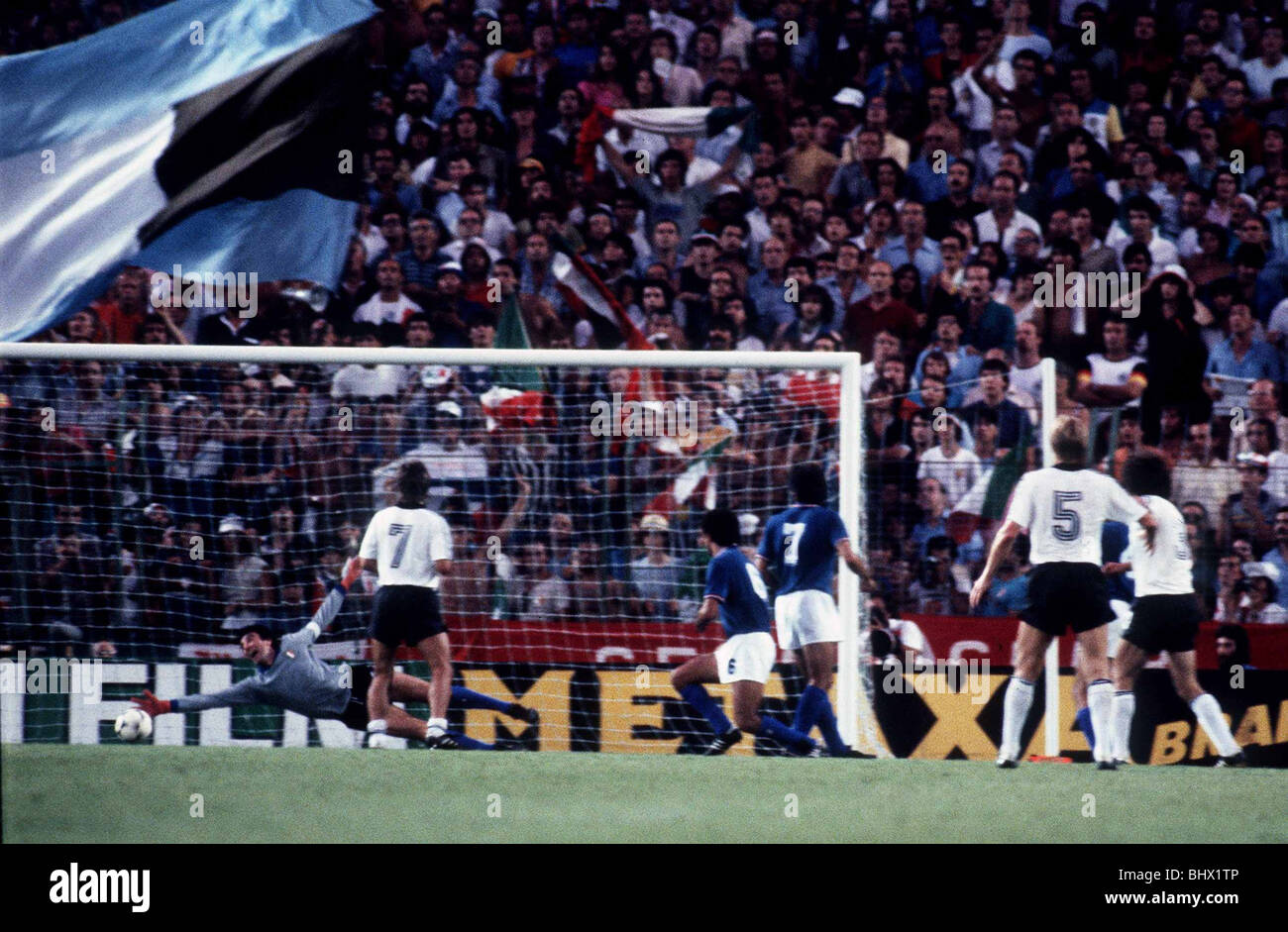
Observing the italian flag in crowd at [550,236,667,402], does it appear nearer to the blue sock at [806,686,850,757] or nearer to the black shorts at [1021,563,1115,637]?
the blue sock at [806,686,850,757]

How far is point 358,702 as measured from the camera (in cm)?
909

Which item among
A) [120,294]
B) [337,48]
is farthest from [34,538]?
[337,48]

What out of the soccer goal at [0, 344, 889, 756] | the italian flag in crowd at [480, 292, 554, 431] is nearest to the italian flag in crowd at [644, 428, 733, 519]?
the soccer goal at [0, 344, 889, 756]

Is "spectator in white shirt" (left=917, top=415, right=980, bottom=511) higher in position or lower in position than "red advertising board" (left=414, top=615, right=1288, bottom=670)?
higher

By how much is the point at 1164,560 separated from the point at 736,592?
214cm

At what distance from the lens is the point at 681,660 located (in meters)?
9.52

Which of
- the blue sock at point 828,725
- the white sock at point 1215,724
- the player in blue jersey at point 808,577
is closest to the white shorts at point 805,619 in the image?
the player in blue jersey at point 808,577

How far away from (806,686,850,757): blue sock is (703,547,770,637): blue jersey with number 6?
0.47 meters

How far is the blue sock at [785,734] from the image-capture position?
8.46 meters

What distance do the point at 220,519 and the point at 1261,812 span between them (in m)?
5.80

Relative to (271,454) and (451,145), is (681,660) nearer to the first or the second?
(271,454)

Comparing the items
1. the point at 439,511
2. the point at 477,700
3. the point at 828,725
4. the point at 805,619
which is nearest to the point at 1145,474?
the point at 805,619

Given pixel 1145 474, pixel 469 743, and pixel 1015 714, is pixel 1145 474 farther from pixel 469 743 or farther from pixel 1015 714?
pixel 469 743

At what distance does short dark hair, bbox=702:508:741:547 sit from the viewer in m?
8.64
